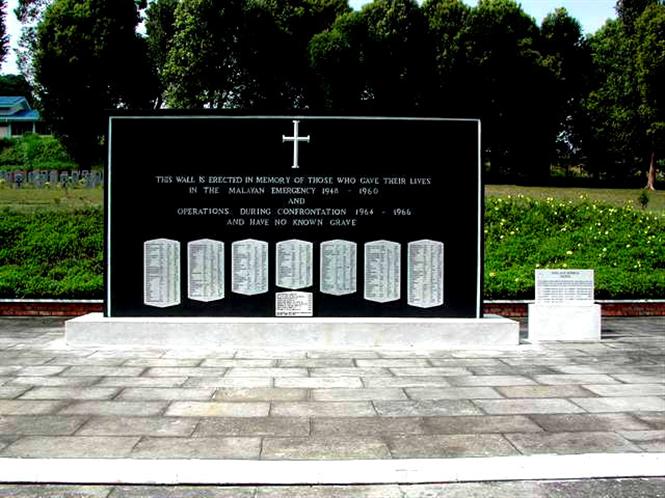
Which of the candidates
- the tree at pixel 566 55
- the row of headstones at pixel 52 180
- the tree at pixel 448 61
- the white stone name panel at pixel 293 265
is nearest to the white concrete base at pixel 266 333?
the white stone name panel at pixel 293 265

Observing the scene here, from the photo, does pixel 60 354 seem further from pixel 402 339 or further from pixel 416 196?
pixel 416 196

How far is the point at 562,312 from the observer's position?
12414 millimetres

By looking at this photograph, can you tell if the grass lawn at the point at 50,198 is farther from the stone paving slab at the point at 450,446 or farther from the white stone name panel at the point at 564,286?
the stone paving slab at the point at 450,446

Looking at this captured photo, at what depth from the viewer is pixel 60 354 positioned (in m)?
10.7

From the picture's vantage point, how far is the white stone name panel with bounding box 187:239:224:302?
452 inches

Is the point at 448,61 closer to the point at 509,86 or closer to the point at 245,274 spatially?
the point at 509,86

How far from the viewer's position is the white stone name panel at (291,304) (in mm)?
11484

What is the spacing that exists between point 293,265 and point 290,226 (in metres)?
0.58

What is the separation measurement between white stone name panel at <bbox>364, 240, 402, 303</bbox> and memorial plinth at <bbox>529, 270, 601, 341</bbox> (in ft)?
7.90

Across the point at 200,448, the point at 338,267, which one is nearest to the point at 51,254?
the point at 338,267

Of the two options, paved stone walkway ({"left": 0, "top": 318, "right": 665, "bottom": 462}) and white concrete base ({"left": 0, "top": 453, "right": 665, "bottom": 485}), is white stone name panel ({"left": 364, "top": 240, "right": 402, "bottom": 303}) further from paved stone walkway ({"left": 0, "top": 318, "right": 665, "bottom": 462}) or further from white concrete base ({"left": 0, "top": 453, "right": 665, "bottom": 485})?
white concrete base ({"left": 0, "top": 453, "right": 665, "bottom": 485})

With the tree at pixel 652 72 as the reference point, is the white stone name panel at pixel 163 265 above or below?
below

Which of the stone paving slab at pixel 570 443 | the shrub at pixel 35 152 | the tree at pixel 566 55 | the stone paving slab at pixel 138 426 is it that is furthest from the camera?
the shrub at pixel 35 152

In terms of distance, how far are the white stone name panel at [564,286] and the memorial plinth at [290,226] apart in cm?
125
